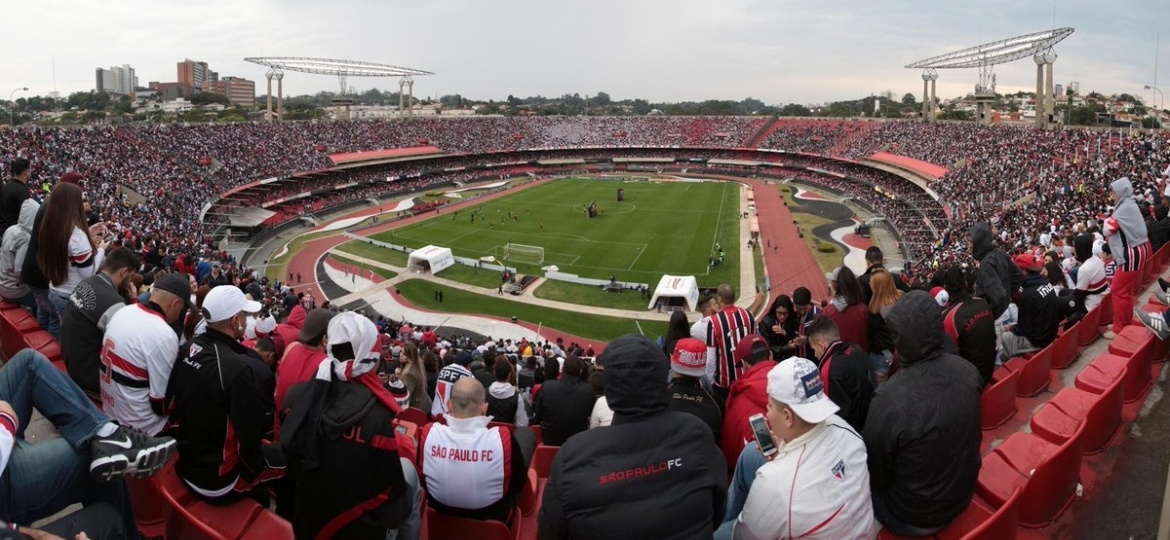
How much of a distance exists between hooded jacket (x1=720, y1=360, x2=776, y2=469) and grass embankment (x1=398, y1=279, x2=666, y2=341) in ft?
74.2

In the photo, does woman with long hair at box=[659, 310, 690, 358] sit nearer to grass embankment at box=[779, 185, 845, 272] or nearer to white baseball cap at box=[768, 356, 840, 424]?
white baseball cap at box=[768, 356, 840, 424]

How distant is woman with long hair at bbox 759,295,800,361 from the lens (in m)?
8.03

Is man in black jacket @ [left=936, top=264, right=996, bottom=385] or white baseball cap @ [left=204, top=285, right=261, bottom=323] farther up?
white baseball cap @ [left=204, top=285, right=261, bottom=323]

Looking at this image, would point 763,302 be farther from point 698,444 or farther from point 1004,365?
point 698,444

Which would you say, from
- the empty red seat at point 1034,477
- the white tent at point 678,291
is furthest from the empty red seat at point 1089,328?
the white tent at point 678,291

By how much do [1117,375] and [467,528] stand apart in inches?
235

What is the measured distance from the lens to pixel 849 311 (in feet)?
23.7

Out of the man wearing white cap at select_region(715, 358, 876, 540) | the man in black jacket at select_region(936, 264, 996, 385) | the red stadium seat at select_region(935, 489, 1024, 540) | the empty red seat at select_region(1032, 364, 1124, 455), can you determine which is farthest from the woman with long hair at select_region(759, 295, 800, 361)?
the man wearing white cap at select_region(715, 358, 876, 540)

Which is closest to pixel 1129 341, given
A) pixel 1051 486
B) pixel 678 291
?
pixel 1051 486

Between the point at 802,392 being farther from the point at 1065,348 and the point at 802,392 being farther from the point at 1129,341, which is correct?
the point at 1065,348

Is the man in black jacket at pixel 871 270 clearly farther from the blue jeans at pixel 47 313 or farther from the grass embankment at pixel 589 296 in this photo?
the grass embankment at pixel 589 296

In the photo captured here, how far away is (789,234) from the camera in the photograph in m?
47.7

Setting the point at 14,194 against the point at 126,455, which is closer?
the point at 126,455

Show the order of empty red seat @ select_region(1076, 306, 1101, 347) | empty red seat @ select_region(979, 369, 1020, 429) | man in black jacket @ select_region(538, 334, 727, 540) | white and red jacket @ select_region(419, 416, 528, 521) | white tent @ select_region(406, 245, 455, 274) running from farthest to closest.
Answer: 1. white tent @ select_region(406, 245, 455, 274)
2. empty red seat @ select_region(1076, 306, 1101, 347)
3. empty red seat @ select_region(979, 369, 1020, 429)
4. white and red jacket @ select_region(419, 416, 528, 521)
5. man in black jacket @ select_region(538, 334, 727, 540)
